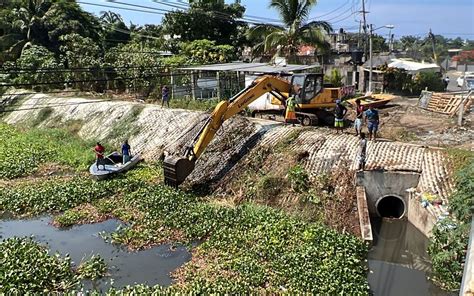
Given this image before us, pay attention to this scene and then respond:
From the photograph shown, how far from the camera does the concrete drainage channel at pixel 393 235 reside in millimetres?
11164

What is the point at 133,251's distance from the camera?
12727 millimetres

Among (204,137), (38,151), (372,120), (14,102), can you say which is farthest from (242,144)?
(14,102)

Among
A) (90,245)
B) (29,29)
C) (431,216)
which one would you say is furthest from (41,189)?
(29,29)

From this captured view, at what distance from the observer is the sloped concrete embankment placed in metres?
14.1

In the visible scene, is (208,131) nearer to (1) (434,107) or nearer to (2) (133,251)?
(2) (133,251)

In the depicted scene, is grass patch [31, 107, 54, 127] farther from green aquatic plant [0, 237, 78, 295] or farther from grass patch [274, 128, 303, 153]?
grass patch [274, 128, 303, 153]

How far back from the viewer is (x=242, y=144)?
720 inches

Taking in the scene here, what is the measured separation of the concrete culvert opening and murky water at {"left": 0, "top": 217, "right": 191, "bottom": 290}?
6997 millimetres

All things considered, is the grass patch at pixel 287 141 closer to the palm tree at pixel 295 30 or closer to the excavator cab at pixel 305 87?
the excavator cab at pixel 305 87

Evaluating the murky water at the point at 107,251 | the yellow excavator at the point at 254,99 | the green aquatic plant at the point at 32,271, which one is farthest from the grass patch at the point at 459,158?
the green aquatic plant at the point at 32,271

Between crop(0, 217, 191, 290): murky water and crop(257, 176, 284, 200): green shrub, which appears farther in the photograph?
crop(257, 176, 284, 200): green shrub

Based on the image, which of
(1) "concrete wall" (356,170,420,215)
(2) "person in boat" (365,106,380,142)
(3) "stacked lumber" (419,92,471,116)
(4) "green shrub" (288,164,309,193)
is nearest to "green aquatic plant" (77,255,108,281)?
(4) "green shrub" (288,164,309,193)

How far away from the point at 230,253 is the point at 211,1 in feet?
104

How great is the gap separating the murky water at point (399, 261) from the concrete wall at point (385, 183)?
2.97 feet
